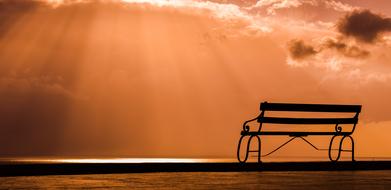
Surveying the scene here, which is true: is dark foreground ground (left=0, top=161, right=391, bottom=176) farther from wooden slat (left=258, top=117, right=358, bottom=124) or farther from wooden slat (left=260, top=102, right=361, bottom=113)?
wooden slat (left=260, top=102, right=361, bottom=113)

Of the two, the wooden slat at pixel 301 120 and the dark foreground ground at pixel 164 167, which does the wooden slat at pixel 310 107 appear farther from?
the dark foreground ground at pixel 164 167

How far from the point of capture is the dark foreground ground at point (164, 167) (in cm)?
1041

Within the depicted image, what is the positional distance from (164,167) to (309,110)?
3770 mm

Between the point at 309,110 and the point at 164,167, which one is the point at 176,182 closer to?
the point at 164,167

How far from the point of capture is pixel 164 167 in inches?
449

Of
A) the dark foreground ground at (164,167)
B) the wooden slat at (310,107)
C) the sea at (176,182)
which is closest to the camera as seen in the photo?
the sea at (176,182)

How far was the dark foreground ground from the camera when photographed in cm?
1041

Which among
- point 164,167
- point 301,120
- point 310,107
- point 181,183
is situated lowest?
point 181,183

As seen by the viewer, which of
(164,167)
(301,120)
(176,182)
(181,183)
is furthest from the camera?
(301,120)

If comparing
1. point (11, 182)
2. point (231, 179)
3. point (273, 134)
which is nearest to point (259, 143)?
point (273, 134)

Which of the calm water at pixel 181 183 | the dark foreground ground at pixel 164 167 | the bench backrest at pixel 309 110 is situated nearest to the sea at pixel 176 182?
the calm water at pixel 181 183

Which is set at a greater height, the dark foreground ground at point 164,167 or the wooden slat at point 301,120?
the wooden slat at point 301,120

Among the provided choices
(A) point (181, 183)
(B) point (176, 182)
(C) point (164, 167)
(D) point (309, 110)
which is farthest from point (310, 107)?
(A) point (181, 183)

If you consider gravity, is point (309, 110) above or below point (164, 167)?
above
